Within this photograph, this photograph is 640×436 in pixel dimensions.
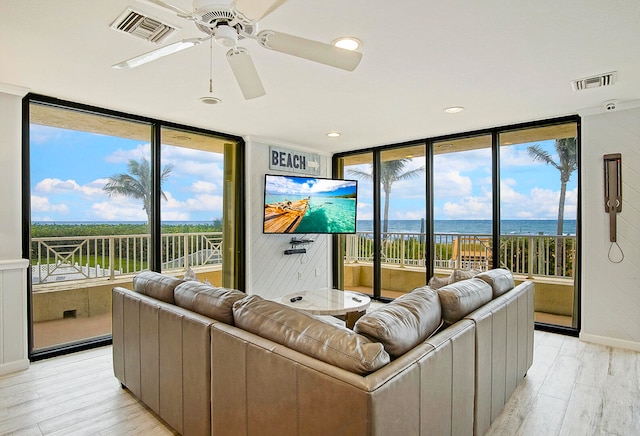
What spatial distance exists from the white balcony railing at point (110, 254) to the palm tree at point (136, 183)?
1.64 ft

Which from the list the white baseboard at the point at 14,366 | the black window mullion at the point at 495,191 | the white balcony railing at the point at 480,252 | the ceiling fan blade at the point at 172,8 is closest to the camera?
the ceiling fan blade at the point at 172,8

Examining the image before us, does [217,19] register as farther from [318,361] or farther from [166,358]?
[166,358]

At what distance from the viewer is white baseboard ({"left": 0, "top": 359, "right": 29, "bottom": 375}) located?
2885mm

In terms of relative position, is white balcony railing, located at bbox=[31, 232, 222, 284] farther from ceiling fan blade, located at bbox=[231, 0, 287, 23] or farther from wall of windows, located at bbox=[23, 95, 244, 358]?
ceiling fan blade, located at bbox=[231, 0, 287, 23]

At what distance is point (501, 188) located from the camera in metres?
4.25

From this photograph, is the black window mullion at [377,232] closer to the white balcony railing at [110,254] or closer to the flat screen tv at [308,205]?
the flat screen tv at [308,205]

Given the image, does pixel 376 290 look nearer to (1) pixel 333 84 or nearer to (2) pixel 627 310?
(2) pixel 627 310

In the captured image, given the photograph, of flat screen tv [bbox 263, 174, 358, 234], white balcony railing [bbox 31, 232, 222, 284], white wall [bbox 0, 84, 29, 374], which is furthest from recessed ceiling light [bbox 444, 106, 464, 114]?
white wall [bbox 0, 84, 29, 374]

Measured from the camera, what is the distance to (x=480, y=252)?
5.10 meters

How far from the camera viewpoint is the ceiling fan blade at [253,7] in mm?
1372

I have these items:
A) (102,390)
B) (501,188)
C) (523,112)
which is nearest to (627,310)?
(501,188)

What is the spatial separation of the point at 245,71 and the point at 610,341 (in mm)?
4094

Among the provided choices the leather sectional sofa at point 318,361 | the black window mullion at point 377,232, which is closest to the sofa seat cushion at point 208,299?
the leather sectional sofa at point 318,361

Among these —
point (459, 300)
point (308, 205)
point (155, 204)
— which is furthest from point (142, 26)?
point (308, 205)
